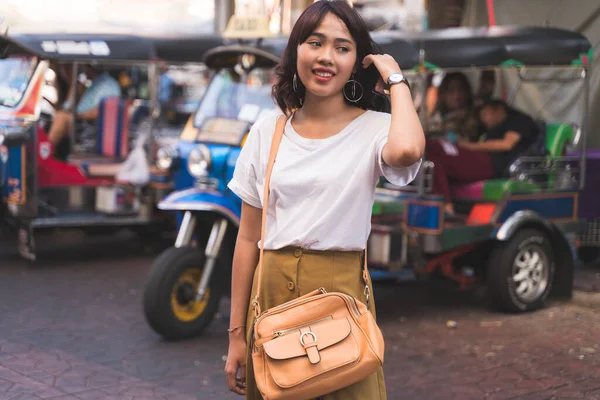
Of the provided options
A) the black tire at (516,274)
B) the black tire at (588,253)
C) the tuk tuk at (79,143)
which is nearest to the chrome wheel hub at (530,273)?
the black tire at (516,274)

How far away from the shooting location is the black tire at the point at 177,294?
219 inches

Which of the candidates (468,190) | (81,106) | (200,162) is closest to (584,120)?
(468,190)

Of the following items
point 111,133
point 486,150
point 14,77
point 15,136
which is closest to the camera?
point 486,150

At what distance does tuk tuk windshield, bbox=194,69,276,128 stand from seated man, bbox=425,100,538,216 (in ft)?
4.74

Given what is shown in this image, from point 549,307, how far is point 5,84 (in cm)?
588

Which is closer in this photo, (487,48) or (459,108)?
(487,48)

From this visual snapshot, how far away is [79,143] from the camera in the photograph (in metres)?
9.93

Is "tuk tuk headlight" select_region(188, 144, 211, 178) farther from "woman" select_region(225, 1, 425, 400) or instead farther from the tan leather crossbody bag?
the tan leather crossbody bag

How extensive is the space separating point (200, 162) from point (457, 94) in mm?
3119

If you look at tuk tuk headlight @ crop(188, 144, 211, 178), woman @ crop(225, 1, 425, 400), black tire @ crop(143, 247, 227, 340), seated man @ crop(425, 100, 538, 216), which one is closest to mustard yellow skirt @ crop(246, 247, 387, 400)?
woman @ crop(225, 1, 425, 400)

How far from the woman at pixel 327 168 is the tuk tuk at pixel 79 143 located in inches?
244

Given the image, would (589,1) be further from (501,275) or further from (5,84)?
(5,84)

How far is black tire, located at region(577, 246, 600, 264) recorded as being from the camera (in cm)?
884

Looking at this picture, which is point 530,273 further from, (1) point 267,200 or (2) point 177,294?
(1) point 267,200
